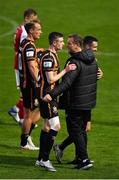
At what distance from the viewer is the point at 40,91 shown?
49.8 ft

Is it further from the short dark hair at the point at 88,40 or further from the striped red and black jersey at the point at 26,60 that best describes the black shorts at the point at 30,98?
the short dark hair at the point at 88,40

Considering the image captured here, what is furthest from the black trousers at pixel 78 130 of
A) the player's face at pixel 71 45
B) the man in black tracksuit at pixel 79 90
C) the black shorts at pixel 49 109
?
the player's face at pixel 71 45

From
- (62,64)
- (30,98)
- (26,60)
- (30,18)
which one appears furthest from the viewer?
(62,64)

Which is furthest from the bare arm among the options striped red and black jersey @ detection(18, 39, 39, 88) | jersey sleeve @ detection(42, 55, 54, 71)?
striped red and black jersey @ detection(18, 39, 39, 88)

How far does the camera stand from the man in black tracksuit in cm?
1480

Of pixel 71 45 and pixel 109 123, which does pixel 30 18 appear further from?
pixel 109 123

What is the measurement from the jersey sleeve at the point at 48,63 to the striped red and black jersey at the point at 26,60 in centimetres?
120

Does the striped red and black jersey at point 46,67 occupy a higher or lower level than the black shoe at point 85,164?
higher

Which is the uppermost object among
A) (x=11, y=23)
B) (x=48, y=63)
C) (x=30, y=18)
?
(x=30, y=18)

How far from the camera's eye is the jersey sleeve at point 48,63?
15.0 meters

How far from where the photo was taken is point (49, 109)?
49.5 feet

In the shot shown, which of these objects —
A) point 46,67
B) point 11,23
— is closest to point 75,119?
point 46,67

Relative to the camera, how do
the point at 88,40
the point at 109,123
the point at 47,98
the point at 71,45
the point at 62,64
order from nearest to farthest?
the point at 47,98 < the point at 71,45 < the point at 88,40 < the point at 109,123 < the point at 62,64

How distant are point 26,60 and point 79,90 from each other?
6.63ft
